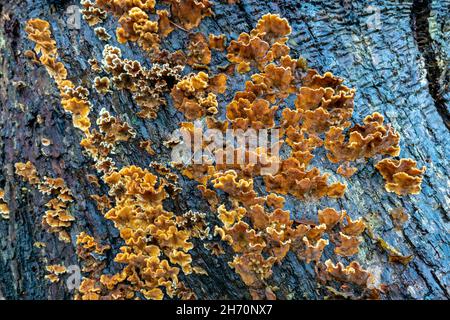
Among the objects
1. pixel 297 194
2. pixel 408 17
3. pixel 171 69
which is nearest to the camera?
pixel 297 194

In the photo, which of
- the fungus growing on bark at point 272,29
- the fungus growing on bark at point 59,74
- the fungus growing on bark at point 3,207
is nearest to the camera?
the fungus growing on bark at point 272,29


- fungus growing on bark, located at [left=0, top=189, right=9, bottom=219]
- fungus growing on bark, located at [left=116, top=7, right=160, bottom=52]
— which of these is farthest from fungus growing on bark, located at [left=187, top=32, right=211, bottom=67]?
fungus growing on bark, located at [left=0, top=189, right=9, bottom=219]

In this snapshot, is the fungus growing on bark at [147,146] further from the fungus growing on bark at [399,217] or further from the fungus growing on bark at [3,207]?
the fungus growing on bark at [399,217]

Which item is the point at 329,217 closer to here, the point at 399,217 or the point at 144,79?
the point at 399,217

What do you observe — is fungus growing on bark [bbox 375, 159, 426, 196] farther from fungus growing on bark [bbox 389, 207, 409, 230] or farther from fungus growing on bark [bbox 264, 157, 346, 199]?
fungus growing on bark [bbox 264, 157, 346, 199]

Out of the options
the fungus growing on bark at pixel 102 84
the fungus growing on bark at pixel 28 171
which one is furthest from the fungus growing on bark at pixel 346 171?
the fungus growing on bark at pixel 28 171

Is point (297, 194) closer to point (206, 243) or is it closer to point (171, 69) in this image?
point (206, 243)

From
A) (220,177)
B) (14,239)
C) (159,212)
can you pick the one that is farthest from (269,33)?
(14,239)

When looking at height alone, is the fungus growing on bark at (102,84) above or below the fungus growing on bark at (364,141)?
above
